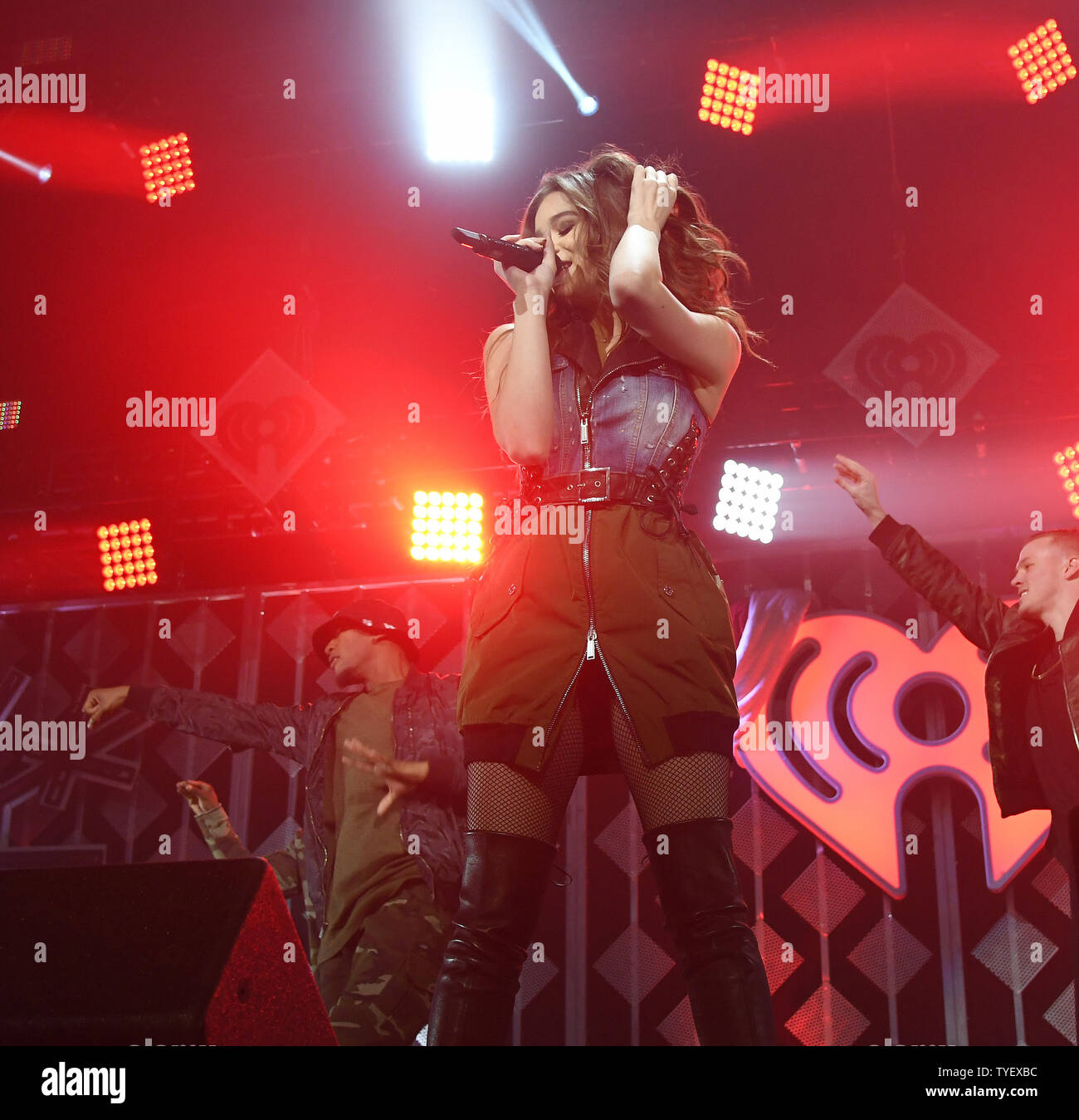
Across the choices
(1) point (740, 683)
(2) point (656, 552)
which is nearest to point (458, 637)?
(1) point (740, 683)

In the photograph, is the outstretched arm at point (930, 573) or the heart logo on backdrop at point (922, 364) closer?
the outstretched arm at point (930, 573)

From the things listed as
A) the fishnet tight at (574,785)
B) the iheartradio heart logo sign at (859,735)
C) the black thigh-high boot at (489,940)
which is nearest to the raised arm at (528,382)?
the fishnet tight at (574,785)

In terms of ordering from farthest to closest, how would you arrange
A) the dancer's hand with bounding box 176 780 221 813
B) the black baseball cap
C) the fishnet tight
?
1. the black baseball cap
2. the dancer's hand with bounding box 176 780 221 813
3. the fishnet tight

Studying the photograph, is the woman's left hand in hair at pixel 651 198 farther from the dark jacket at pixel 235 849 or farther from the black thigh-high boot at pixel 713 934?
the dark jacket at pixel 235 849

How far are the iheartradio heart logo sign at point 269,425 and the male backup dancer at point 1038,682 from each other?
12.1 ft

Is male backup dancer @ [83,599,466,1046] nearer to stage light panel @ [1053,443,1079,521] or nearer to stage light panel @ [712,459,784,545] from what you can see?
stage light panel @ [712,459,784,545]

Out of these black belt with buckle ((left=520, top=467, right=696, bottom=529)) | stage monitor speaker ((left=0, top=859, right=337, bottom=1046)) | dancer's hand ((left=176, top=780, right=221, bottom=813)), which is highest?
black belt with buckle ((left=520, top=467, right=696, bottom=529))

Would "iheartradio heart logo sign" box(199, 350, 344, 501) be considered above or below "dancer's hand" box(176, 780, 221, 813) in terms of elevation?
above

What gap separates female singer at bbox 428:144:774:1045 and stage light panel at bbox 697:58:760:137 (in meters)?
3.38

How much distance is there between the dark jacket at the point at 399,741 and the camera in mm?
3869

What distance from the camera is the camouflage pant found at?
11.9 ft

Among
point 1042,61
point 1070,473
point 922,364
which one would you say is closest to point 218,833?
point 922,364

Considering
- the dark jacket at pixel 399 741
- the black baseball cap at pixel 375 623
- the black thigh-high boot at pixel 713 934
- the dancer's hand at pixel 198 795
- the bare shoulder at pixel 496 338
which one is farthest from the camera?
the black baseball cap at pixel 375 623

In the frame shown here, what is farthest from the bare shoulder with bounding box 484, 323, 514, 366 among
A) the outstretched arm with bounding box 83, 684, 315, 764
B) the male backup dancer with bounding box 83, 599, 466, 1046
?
the outstretched arm with bounding box 83, 684, 315, 764
